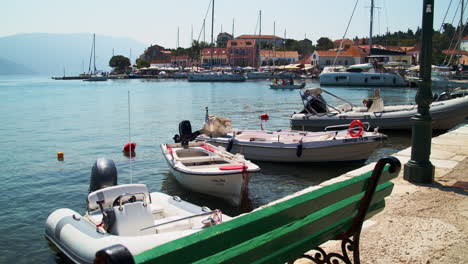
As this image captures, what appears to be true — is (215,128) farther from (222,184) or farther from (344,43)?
(344,43)

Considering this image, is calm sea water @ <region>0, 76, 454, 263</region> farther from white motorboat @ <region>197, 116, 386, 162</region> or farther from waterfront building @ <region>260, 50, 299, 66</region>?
waterfront building @ <region>260, 50, 299, 66</region>

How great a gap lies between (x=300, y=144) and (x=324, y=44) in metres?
152

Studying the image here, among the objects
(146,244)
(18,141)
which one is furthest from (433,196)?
(18,141)

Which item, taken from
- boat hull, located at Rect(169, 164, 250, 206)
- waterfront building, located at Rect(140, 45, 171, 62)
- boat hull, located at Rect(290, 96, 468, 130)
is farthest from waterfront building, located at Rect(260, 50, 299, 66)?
boat hull, located at Rect(169, 164, 250, 206)

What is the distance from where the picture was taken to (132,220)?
6.97 metres

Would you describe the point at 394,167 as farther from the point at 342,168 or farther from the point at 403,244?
the point at 342,168

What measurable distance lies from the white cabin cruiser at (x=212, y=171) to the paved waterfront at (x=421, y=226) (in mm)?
4221

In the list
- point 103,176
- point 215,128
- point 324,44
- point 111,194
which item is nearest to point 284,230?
point 111,194

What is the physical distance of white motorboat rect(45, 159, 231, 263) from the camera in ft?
21.3

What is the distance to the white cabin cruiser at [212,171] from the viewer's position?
10795mm

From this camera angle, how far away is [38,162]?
18141 millimetres

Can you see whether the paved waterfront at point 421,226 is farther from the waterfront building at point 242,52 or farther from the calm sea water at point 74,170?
the waterfront building at point 242,52

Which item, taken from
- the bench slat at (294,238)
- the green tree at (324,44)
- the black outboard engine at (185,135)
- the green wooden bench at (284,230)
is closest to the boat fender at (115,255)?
the green wooden bench at (284,230)

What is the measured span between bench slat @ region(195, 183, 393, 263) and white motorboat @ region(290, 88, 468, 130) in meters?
A: 19.1
